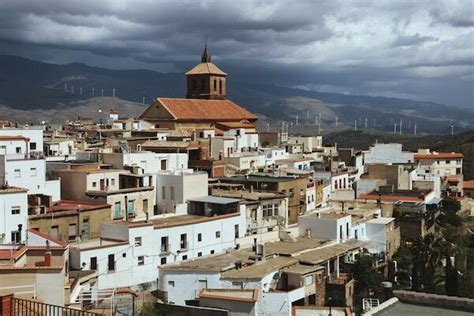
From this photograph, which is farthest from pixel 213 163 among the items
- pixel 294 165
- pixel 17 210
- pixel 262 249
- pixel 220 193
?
pixel 17 210

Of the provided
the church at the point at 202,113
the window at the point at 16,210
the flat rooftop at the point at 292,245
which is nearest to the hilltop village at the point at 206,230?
the window at the point at 16,210

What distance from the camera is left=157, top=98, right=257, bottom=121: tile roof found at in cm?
8169

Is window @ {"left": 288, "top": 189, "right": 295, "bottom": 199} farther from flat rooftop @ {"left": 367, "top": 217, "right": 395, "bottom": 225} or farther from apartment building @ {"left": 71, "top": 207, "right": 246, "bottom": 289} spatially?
apartment building @ {"left": 71, "top": 207, "right": 246, "bottom": 289}

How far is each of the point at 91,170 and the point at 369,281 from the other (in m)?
17.0

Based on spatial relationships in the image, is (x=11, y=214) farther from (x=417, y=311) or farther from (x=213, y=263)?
(x=417, y=311)

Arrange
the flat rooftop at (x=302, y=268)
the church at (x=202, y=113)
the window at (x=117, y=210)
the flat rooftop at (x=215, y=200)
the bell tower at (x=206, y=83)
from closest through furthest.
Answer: the flat rooftop at (x=302, y=268) < the window at (x=117, y=210) < the flat rooftop at (x=215, y=200) < the church at (x=202, y=113) < the bell tower at (x=206, y=83)

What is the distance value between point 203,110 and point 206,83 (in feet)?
65.5

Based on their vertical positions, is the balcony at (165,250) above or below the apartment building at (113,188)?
below

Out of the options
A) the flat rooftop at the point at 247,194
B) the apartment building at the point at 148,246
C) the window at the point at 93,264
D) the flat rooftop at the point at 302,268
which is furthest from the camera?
the flat rooftop at the point at 247,194

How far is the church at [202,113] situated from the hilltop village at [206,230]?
1418 centimetres

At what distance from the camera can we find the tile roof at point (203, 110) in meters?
81.7

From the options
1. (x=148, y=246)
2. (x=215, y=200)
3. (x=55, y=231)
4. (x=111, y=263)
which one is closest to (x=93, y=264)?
(x=111, y=263)

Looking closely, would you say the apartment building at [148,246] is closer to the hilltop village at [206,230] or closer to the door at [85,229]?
the hilltop village at [206,230]

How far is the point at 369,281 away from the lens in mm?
37906
